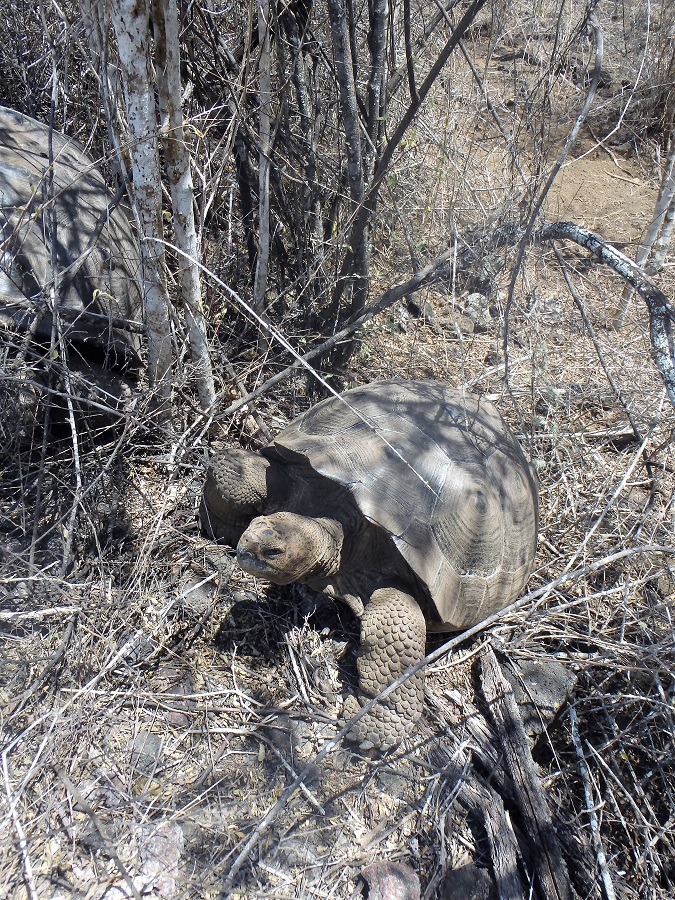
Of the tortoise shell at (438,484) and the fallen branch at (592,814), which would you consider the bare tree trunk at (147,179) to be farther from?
the fallen branch at (592,814)

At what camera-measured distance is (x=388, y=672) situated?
7.60 ft

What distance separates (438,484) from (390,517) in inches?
9.9

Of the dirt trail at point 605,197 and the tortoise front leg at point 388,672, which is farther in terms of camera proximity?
the dirt trail at point 605,197

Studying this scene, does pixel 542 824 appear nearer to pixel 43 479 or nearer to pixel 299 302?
pixel 43 479

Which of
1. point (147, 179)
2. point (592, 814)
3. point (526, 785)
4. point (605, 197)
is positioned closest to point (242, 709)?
point (526, 785)

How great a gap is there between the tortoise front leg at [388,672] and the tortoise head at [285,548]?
0.28m

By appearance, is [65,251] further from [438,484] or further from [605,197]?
[605,197]

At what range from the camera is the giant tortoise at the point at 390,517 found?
2305 mm

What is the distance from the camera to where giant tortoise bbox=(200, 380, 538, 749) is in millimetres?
2305

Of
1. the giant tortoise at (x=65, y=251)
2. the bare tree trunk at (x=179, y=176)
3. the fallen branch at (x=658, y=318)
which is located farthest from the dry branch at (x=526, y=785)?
the giant tortoise at (x=65, y=251)

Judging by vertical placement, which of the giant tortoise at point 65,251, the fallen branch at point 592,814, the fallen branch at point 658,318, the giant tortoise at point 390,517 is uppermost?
the fallen branch at point 658,318

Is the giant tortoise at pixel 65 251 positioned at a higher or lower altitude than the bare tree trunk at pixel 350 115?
lower

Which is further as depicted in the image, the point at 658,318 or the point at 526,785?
the point at 526,785

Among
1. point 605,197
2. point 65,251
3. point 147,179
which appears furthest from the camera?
point 605,197
